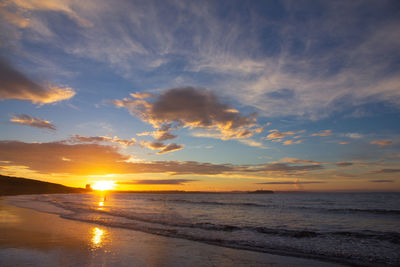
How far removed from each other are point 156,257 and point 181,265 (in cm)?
143

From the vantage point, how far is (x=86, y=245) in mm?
11398

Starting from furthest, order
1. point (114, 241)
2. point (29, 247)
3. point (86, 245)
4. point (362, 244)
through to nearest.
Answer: point (362, 244) → point (114, 241) → point (86, 245) → point (29, 247)

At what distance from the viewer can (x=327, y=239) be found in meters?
16.1

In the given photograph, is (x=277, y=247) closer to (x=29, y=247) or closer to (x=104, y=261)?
(x=104, y=261)

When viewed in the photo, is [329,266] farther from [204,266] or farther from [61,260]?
[61,260]

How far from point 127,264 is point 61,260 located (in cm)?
247

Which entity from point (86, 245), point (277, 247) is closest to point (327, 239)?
point (277, 247)

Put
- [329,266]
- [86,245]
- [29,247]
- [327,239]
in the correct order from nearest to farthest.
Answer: [329,266]
[29,247]
[86,245]
[327,239]

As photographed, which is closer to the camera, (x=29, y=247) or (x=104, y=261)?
(x=104, y=261)

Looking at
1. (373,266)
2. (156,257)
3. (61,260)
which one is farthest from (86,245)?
(373,266)

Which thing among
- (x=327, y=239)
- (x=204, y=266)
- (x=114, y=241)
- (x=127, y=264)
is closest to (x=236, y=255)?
(x=204, y=266)

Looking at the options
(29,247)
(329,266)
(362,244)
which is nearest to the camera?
(329,266)

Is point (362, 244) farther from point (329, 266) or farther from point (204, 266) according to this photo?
point (204, 266)

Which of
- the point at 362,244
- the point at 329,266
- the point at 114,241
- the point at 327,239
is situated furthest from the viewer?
the point at 327,239
